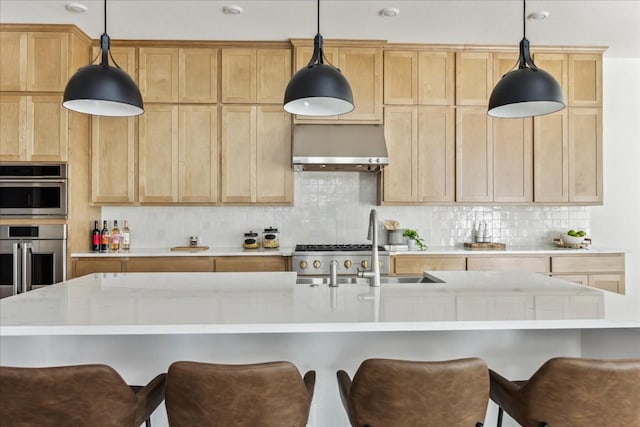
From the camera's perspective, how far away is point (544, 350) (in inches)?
74.0

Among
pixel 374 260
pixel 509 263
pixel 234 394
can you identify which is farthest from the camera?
pixel 509 263

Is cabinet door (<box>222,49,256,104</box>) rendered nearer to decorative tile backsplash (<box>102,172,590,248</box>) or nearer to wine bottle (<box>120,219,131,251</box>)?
decorative tile backsplash (<box>102,172,590,248</box>)

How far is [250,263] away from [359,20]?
7.33ft

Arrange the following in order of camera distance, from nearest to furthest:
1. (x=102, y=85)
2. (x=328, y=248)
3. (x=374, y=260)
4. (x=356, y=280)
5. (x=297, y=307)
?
(x=297, y=307) → (x=102, y=85) → (x=374, y=260) → (x=356, y=280) → (x=328, y=248)

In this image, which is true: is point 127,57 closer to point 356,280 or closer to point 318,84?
point 318,84

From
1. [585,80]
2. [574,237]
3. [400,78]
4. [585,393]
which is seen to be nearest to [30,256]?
[400,78]

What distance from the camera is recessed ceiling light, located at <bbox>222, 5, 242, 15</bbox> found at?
10.8ft

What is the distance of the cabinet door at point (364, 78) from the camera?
3.97 metres

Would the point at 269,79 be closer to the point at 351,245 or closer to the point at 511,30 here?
the point at 351,245

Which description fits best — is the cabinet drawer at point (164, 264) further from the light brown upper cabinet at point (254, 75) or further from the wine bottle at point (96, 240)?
the light brown upper cabinet at point (254, 75)

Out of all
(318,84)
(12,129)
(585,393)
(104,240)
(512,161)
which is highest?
(12,129)

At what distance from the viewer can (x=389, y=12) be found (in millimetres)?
3387

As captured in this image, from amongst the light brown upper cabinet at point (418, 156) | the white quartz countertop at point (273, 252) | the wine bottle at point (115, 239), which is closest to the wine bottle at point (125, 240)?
the wine bottle at point (115, 239)

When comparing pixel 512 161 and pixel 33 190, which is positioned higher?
pixel 512 161
